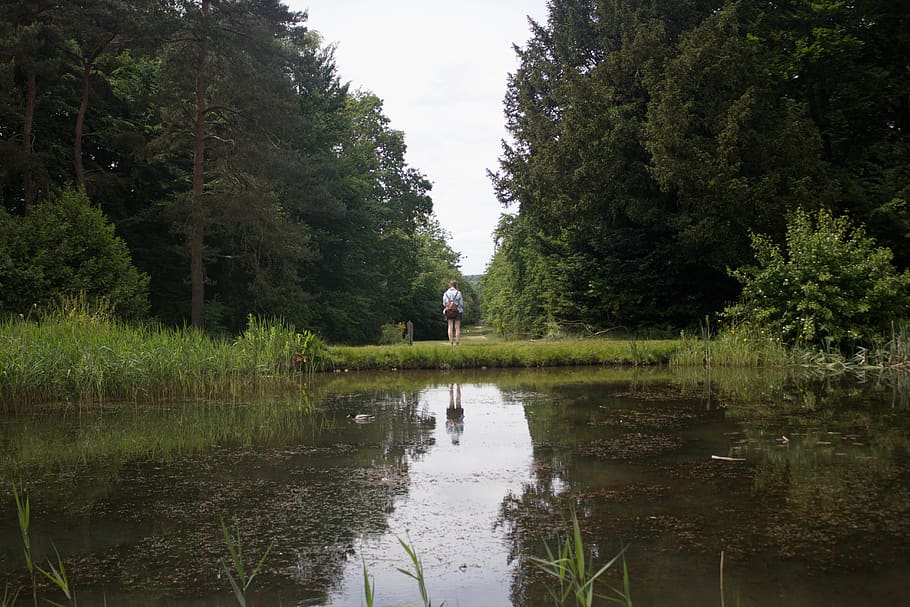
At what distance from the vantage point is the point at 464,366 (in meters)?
14.8

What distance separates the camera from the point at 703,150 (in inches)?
688

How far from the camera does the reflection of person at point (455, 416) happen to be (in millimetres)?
7327

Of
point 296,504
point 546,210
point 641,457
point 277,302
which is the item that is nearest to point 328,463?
A: point 296,504

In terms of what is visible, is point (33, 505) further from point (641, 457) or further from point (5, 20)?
point (5, 20)

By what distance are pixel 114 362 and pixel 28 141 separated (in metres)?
11.4

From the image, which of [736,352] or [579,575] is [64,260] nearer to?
[736,352]

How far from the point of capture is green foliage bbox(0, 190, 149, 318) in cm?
1551

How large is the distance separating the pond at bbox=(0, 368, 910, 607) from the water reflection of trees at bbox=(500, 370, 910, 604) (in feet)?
0.07

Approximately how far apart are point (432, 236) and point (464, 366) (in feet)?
132

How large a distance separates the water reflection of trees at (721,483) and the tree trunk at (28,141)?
14884mm

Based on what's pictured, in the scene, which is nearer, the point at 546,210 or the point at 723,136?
the point at 723,136

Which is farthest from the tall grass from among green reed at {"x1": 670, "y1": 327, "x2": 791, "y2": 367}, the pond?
green reed at {"x1": 670, "y1": 327, "x2": 791, "y2": 367}

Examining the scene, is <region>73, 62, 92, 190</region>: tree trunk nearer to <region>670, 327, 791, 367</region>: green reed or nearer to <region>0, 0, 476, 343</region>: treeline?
<region>0, 0, 476, 343</region>: treeline

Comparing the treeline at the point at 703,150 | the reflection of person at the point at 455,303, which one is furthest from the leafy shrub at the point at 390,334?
the reflection of person at the point at 455,303
